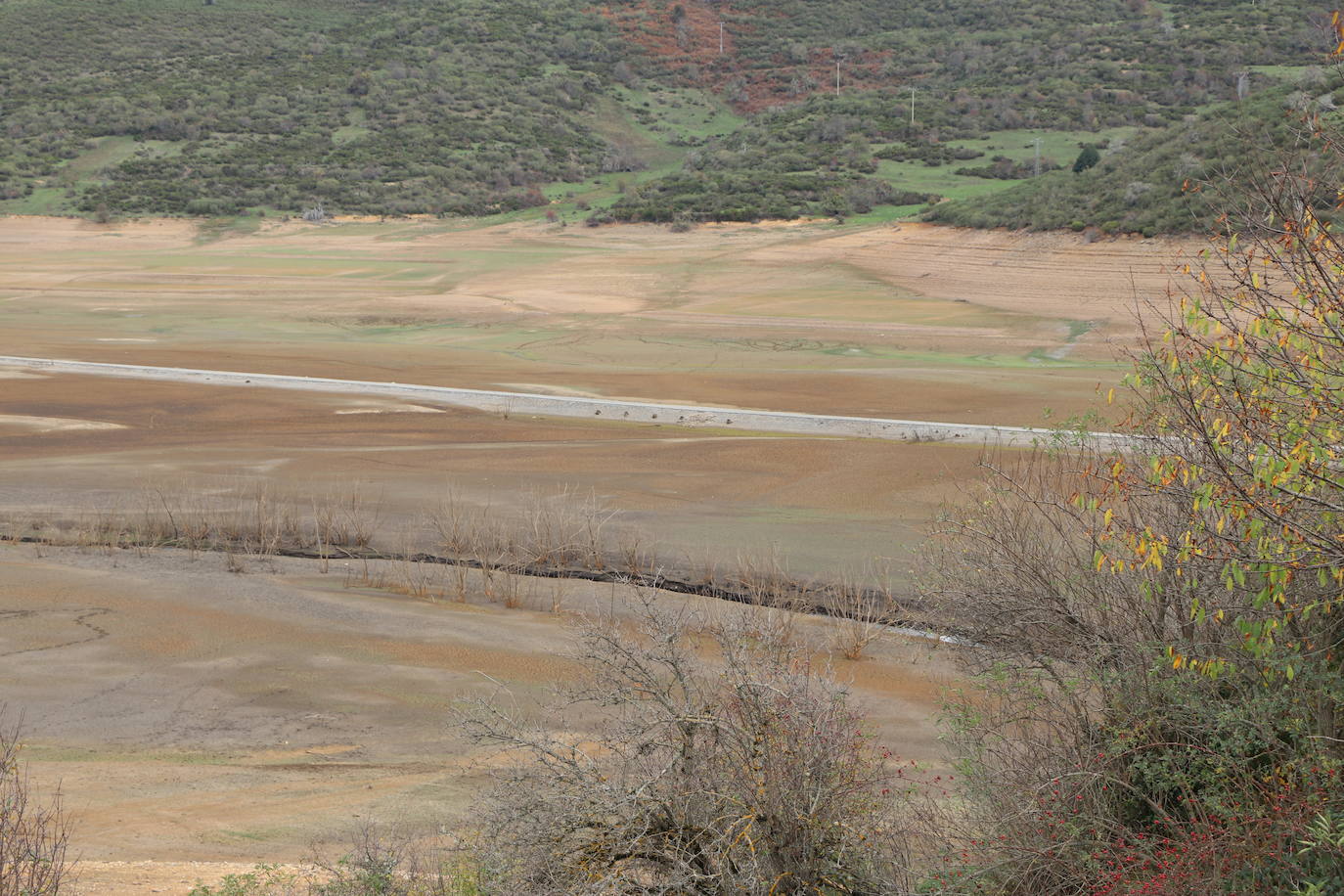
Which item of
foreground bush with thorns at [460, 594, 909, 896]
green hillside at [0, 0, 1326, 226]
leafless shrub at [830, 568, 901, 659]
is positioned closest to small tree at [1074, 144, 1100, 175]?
green hillside at [0, 0, 1326, 226]

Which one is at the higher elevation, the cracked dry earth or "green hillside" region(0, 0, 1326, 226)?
"green hillside" region(0, 0, 1326, 226)

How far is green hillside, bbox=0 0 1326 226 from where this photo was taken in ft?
168

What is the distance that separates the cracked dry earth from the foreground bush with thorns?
193 centimetres

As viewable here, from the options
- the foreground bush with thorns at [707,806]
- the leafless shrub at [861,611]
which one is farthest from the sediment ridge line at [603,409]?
the foreground bush with thorns at [707,806]

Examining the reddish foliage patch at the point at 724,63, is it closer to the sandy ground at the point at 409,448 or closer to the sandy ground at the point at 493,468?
the sandy ground at the point at 409,448

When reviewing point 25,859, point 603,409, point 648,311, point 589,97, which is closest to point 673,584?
point 25,859

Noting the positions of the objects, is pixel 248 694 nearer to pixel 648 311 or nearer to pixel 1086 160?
pixel 648 311

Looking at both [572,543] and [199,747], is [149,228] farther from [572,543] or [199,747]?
[199,747]

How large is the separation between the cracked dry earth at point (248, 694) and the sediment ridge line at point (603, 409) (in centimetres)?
777

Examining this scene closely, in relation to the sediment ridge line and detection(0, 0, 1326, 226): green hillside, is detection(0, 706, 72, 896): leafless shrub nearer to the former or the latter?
the sediment ridge line

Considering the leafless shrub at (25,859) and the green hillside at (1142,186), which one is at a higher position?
the green hillside at (1142,186)

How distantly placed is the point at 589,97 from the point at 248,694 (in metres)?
62.6

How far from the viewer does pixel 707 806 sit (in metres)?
6.46

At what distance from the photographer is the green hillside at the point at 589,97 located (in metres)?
51.3
